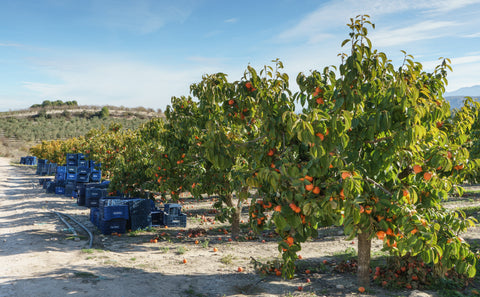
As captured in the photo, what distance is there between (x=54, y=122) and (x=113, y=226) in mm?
68733

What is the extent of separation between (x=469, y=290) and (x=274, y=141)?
441cm

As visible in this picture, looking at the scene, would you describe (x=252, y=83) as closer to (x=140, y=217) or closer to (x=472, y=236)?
(x=140, y=217)

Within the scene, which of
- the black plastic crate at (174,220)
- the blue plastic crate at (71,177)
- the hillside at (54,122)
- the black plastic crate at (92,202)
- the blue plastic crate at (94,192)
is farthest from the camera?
the hillside at (54,122)

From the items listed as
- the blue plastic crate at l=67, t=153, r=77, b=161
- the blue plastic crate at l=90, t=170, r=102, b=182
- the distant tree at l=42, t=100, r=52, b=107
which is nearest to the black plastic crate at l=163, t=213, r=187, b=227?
the blue plastic crate at l=90, t=170, r=102, b=182

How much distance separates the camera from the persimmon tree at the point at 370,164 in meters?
3.94

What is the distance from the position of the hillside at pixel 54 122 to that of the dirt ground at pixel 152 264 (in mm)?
54818

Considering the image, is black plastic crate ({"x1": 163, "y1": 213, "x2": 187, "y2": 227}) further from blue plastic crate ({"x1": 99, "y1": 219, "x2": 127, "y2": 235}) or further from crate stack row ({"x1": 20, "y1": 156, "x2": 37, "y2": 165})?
crate stack row ({"x1": 20, "y1": 156, "x2": 37, "y2": 165})

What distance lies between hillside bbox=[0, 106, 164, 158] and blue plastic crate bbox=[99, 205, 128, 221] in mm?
54510

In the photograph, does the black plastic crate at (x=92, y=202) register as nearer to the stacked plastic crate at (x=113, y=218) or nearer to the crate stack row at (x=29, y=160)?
the stacked plastic crate at (x=113, y=218)

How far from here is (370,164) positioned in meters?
4.80

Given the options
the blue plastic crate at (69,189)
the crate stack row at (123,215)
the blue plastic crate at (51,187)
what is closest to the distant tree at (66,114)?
the blue plastic crate at (51,187)

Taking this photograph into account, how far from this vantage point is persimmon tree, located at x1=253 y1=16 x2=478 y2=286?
3.94m

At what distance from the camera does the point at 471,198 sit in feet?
56.9

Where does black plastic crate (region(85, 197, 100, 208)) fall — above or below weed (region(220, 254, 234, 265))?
above
